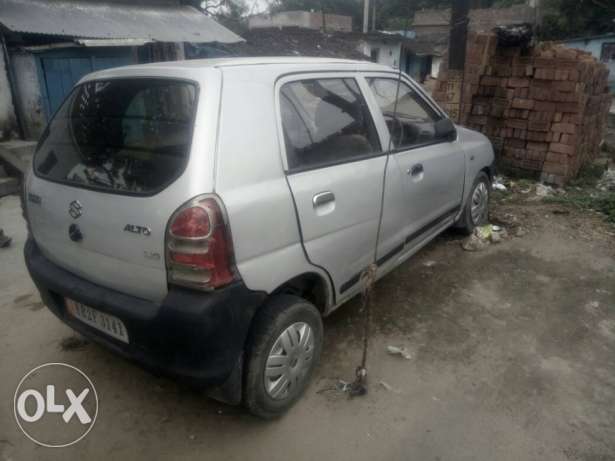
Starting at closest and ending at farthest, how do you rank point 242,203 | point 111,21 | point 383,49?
1. point 242,203
2. point 111,21
3. point 383,49

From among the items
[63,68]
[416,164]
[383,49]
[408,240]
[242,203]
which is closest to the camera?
[242,203]

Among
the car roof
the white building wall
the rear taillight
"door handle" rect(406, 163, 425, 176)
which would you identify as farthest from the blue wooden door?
the white building wall

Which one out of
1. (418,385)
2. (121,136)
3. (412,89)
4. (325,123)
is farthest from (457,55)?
(121,136)

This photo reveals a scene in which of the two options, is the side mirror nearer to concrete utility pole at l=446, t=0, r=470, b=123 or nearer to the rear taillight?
the rear taillight

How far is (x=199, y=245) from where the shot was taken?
1796 mm

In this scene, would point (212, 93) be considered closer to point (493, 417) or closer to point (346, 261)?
point (346, 261)

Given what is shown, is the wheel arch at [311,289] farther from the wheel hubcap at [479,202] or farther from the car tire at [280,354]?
the wheel hubcap at [479,202]

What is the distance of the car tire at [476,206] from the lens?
173 inches

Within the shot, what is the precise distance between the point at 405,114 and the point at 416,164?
0.57m

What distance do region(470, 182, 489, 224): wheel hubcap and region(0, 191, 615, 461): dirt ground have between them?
2.71 feet

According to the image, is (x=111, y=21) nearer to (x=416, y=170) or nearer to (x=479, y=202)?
(x=479, y=202)

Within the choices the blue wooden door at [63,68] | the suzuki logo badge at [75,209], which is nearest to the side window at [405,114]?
the suzuki logo badge at [75,209]

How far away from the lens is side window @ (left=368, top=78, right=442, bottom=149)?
3027 millimetres

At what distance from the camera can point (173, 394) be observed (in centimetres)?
255
